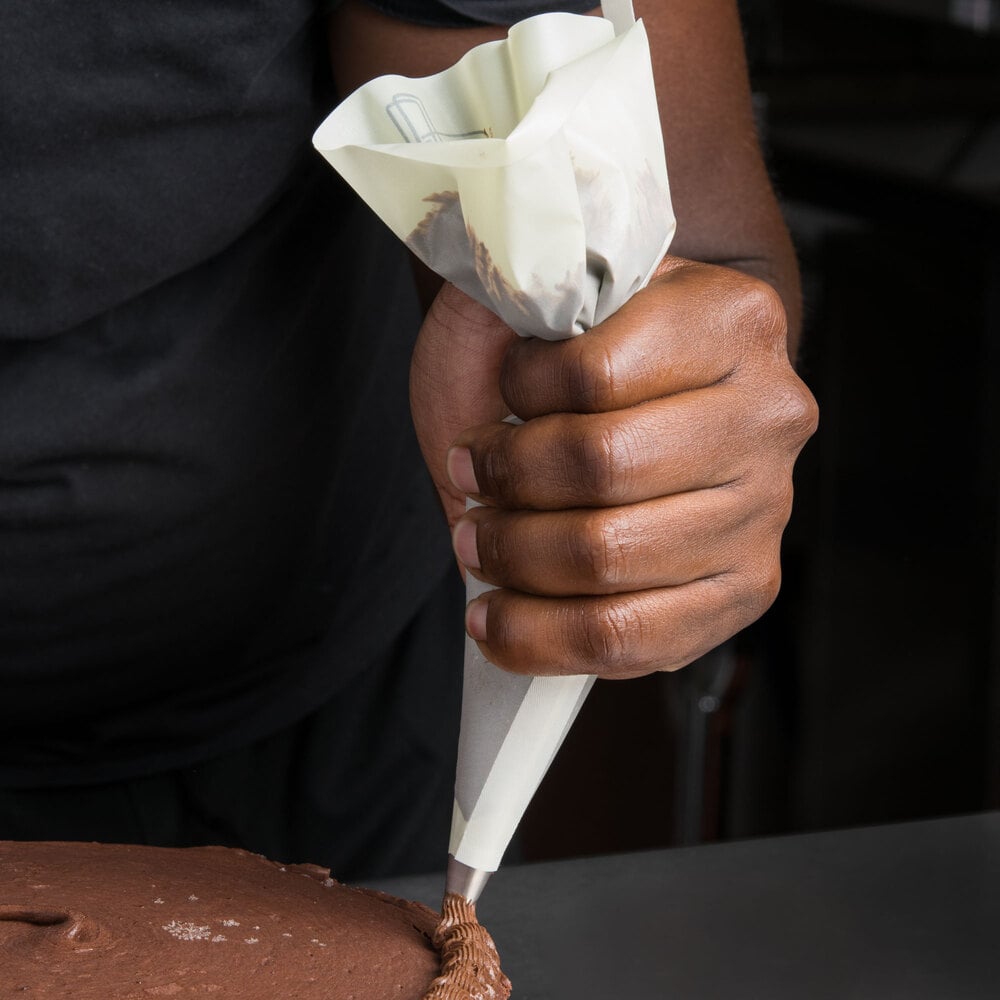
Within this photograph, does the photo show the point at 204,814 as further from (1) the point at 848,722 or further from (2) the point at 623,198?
(1) the point at 848,722

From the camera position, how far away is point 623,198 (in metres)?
0.62

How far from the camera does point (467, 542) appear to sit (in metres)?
0.71

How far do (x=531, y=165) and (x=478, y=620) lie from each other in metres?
0.25

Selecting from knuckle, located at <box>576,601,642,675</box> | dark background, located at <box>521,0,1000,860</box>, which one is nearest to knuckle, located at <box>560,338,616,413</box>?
knuckle, located at <box>576,601,642,675</box>

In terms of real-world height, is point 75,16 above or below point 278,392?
above

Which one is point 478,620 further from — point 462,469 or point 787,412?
point 787,412

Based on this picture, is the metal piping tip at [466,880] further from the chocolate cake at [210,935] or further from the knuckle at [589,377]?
the knuckle at [589,377]

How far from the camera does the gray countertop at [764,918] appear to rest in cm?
76

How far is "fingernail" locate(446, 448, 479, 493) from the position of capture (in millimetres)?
705

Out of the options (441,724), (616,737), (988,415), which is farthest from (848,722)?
(441,724)

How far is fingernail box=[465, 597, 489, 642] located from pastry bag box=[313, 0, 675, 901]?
0.16 m

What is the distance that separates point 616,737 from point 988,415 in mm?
1005

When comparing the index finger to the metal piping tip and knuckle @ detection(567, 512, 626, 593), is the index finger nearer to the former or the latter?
knuckle @ detection(567, 512, 626, 593)

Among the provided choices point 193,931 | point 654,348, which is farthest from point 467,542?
point 193,931
